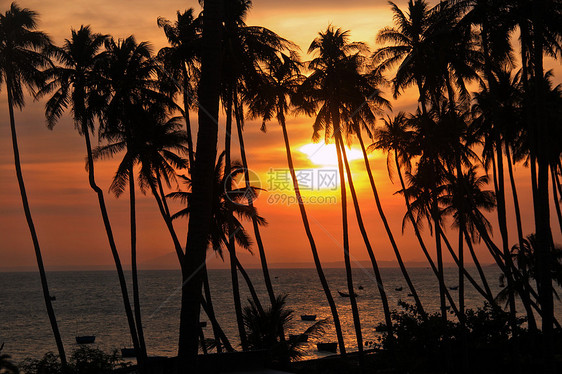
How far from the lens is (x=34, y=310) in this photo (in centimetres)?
10950

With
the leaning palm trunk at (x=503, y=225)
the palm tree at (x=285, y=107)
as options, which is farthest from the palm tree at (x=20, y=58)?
the leaning palm trunk at (x=503, y=225)

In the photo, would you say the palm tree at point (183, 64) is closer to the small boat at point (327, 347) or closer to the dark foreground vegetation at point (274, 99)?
the dark foreground vegetation at point (274, 99)

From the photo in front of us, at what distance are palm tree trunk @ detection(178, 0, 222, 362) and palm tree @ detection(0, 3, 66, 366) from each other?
18.9 m

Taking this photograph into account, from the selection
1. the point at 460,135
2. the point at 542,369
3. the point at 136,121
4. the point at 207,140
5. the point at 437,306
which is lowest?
the point at 437,306

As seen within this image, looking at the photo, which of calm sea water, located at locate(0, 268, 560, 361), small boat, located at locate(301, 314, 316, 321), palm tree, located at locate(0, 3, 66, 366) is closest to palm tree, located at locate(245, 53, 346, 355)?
palm tree, located at locate(0, 3, 66, 366)

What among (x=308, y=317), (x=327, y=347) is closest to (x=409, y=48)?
(x=327, y=347)

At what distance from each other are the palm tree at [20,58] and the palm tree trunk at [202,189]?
1891cm

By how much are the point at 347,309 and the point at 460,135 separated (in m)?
81.5

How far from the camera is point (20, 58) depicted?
1100 inches

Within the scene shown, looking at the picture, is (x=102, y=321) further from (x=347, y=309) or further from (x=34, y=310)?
(x=347, y=309)

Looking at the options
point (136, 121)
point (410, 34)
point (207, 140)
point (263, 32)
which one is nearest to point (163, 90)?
point (136, 121)

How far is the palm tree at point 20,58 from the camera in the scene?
27.5m

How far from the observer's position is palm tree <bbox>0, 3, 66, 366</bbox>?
90.1 ft

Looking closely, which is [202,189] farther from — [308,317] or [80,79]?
[308,317]
